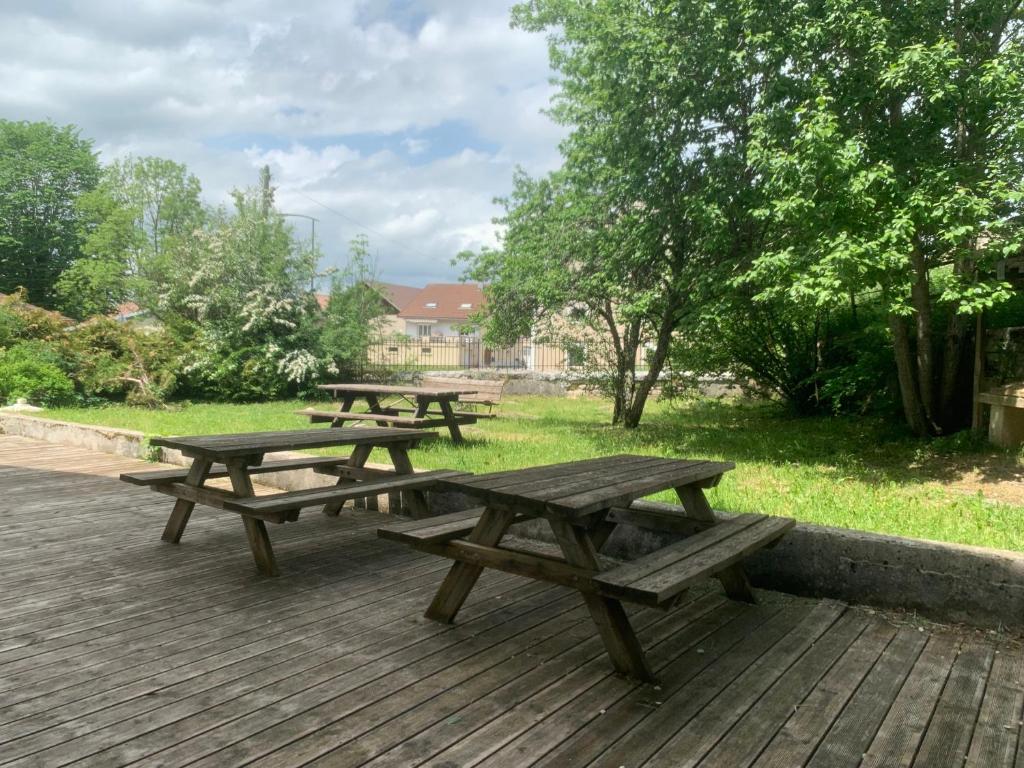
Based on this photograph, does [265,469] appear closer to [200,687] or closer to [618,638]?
[200,687]

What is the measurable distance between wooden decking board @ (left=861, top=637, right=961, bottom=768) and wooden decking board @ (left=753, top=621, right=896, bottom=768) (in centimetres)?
14

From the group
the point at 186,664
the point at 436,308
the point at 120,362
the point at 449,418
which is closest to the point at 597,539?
the point at 186,664

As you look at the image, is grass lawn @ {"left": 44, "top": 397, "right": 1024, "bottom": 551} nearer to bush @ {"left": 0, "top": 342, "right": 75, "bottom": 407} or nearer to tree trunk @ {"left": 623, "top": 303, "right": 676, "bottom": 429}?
tree trunk @ {"left": 623, "top": 303, "right": 676, "bottom": 429}

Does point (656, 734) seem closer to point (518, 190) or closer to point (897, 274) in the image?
point (897, 274)

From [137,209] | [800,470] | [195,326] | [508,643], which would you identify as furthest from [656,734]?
[137,209]

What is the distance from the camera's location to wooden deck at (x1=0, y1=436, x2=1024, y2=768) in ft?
6.95

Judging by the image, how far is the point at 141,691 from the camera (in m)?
2.43

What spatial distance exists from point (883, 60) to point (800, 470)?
3.64m

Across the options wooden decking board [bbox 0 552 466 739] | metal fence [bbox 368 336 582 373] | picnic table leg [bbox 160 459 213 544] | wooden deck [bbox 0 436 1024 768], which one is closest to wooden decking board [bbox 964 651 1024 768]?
wooden deck [bbox 0 436 1024 768]

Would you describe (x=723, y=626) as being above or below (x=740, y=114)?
below

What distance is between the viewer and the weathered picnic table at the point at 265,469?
374 cm

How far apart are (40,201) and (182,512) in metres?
44.0

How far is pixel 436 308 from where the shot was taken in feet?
216

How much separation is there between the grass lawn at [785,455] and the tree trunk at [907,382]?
0.65 ft
